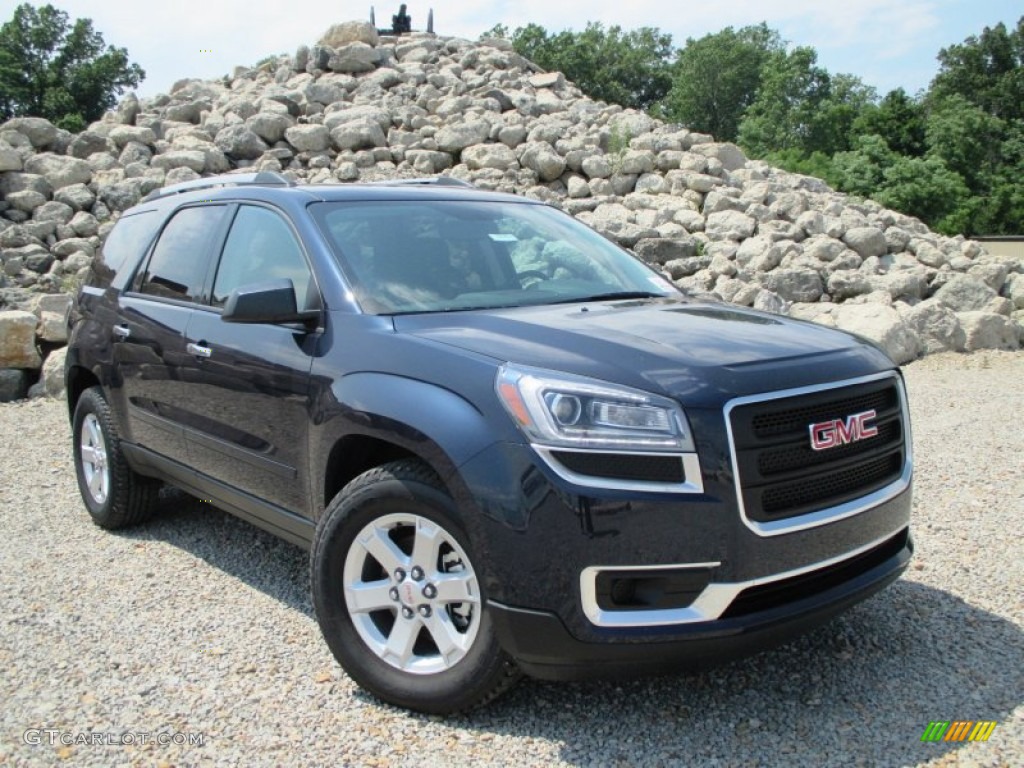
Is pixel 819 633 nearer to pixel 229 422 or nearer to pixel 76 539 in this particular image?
pixel 229 422

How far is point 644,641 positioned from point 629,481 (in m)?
0.48

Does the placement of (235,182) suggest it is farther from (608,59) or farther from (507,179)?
(608,59)

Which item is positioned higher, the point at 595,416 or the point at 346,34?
the point at 346,34

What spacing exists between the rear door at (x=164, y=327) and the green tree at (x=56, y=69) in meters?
57.4

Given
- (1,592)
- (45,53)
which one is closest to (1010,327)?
(1,592)

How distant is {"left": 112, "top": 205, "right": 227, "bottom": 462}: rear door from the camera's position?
4.47 m

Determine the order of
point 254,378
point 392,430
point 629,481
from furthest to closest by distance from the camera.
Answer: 1. point 254,378
2. point 392,430
3. point 629,481

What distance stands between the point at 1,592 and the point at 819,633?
3.78 m

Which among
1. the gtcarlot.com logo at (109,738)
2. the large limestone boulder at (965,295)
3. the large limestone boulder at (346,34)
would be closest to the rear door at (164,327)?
the gtcarlot.com logo at (109,738)

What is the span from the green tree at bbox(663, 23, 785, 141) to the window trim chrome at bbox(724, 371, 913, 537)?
7957cm

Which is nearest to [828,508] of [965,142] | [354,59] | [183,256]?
[183,256]

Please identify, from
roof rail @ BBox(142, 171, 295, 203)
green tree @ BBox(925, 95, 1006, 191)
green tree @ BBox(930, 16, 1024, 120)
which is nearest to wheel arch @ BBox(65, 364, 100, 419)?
roof rail @ BBox(142, 171, 295, 203)

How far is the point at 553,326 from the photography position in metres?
3.31

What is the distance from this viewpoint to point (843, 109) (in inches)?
2151
